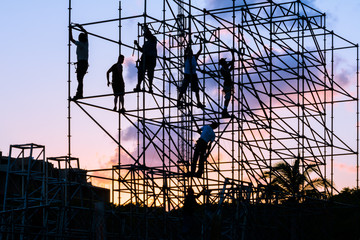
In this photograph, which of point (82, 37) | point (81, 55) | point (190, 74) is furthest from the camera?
point (190, 74)

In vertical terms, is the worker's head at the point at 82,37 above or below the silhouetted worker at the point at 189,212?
above

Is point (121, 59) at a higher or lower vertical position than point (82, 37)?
lower

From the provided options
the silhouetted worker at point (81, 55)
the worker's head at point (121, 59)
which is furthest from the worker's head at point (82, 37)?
the worker's head at point (121, 59)

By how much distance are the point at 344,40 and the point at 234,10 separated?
844 centimetres

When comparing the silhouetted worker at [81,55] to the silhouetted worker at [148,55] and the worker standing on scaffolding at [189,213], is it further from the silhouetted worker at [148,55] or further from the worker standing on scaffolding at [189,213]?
the worker standing on scaffolding at [189,213]

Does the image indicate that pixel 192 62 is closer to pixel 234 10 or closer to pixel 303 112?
pixel 234 10

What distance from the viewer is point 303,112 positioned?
37.2m

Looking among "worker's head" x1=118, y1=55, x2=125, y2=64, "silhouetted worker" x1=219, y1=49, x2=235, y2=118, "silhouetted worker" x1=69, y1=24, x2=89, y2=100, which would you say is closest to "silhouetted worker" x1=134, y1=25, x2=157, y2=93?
"worker's head" x1=118, y1=55, x2=125, y2=64

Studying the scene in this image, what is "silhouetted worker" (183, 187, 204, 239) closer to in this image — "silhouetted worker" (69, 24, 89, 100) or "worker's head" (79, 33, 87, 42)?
"silhouetted worker" (69, 24, 89, 100)

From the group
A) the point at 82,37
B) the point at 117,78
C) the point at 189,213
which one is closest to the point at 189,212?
the point at 189,213

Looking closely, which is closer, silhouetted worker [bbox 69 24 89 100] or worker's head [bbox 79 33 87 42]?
silhouetted worker [bbox 69 24 89 100]

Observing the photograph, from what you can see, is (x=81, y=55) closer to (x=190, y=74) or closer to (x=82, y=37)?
(x=82, y=37)

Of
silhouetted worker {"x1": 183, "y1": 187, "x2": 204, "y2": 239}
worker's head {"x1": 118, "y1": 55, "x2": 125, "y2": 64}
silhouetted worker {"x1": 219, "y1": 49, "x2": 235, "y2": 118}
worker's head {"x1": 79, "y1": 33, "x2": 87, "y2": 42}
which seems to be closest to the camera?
silhouetted worker {"x1": 183, "y1": 187, "x2": 204, "y2": 239}

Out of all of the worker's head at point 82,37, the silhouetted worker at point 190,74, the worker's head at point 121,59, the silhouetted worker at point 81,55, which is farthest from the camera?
the silhouetted worker at point 190,74
